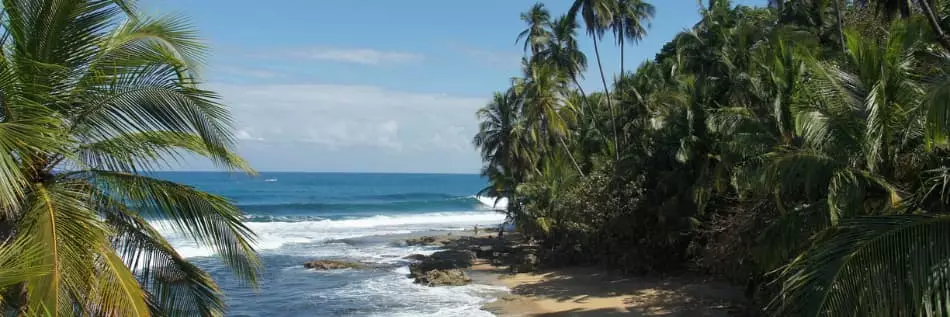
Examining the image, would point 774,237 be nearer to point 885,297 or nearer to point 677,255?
point 885,297

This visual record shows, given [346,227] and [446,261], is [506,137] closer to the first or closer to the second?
[446,261]

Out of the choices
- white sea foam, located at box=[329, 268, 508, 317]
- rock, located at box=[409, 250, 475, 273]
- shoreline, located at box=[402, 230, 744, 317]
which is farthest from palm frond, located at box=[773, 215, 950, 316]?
rock, located at box=[409, 250, 475, 273]

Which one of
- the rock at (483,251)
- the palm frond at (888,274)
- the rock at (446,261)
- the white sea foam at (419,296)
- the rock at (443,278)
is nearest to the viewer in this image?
the palm frond at (888,274)

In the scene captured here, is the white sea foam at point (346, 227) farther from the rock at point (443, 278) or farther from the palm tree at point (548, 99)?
the palm tree at point (548, 99)

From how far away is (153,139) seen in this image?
597 cm

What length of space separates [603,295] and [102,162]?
1652 centimetres

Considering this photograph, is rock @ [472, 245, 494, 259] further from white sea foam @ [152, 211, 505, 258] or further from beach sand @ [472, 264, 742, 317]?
white sea foam @ [152, 211, 505, 258]

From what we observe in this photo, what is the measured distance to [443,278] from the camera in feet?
78.9

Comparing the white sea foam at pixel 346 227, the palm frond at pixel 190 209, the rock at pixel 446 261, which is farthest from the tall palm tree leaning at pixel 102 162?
the white sea foam at pixel 346 227

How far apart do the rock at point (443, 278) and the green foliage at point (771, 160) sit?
167 inches

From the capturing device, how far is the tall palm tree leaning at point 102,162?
15.6 feet

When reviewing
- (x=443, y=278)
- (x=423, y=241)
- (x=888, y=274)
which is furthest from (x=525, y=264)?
(x=888, y=274)

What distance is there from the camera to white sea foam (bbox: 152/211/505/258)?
123 ft

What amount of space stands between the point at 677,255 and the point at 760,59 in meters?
9.51
